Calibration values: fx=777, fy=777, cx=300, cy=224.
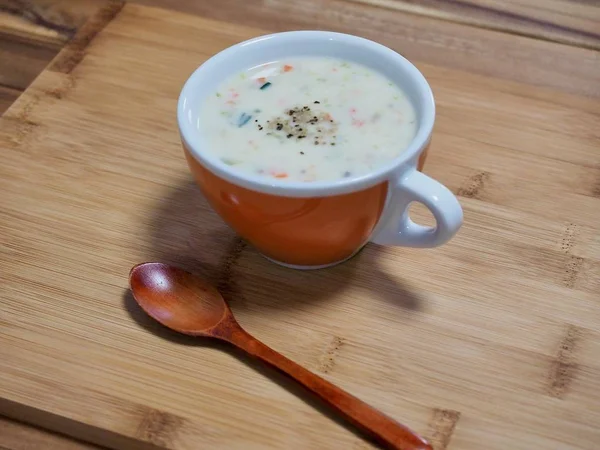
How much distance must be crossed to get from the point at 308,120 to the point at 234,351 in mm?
245

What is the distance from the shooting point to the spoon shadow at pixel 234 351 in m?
0.71

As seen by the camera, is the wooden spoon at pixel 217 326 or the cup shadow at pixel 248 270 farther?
the cup shadow at pixel 248 270

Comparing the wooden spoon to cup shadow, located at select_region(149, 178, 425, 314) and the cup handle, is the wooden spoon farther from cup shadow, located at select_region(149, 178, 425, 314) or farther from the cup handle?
the cup handle

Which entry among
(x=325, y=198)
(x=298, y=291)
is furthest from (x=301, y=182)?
(x=298, y=291)

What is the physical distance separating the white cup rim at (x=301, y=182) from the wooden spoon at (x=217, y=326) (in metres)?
0.14

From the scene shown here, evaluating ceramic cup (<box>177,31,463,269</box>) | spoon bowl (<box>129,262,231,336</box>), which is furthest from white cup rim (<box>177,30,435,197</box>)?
spoon bowl (<box>129,262,231,336</box>)

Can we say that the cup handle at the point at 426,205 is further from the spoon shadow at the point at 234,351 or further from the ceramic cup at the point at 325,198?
the spoon shadow at the point at 234,351

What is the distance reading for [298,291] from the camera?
2.68 feet

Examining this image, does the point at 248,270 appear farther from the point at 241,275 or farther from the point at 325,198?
the point at 325,198

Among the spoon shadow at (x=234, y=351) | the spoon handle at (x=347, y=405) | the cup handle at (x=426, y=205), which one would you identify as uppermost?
the cup handle at (x=426, y=205)

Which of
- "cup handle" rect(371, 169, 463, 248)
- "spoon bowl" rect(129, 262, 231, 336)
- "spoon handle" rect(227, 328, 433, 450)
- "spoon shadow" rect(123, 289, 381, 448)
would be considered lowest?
"spoon shadow" rect(123, 289, 381, 448)

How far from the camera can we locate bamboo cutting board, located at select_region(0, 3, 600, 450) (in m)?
0.71

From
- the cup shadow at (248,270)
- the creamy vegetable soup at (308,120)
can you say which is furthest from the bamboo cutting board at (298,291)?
the creamy vegetable soup at (308,120)

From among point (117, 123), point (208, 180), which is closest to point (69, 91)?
point (117, 123)
